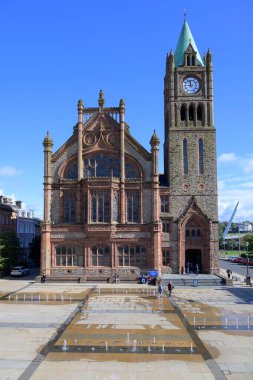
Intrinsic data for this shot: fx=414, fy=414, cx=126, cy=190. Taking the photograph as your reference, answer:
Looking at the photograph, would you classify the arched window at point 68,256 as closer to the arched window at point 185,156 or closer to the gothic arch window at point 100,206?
the gothic arch window at point 100,206

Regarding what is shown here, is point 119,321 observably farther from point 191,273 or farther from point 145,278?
point 191,273

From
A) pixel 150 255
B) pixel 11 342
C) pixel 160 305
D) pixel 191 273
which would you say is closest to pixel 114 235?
pixel 150 255

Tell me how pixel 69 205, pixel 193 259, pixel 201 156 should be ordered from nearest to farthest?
pixel 69 205
pixel 201 156
pixel 193 259

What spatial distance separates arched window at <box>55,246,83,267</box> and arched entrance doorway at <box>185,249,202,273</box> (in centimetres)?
1533

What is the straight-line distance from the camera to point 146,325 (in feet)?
91.9

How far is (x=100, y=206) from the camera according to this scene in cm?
5500

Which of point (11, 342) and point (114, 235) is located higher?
point (114, 235)

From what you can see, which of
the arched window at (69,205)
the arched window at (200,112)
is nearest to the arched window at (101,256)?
the arched window at (69,205)

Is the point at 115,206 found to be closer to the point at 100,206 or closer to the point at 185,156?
the point at 100,206

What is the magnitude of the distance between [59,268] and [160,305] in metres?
22.0

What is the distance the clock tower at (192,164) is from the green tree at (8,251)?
23.5m

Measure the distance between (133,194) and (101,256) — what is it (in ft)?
30.7

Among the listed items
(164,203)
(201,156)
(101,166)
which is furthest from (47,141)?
(201,156)

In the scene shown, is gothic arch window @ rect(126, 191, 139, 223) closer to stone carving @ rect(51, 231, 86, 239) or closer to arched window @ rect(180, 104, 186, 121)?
stone carving @ rect(51, 231, 86, 239)
